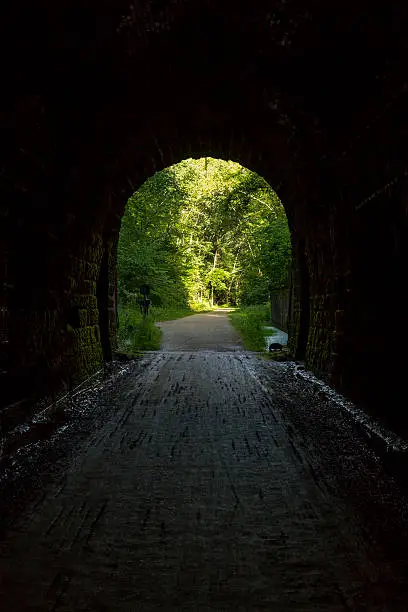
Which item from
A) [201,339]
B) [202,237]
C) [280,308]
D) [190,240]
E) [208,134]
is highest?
[202,237]

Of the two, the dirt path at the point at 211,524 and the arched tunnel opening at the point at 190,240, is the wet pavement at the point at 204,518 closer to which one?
the dirt path at the point at 211,524

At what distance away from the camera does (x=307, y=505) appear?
8.58 ft

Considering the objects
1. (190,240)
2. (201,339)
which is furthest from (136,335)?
(190,240)

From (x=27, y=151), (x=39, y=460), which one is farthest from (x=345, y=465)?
(x=27, y=151)

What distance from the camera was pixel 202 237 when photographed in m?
40.2

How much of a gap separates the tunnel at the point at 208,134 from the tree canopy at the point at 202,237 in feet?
25.2

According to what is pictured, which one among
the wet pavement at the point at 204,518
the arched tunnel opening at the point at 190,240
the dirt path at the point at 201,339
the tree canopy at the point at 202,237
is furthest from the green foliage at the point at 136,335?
the wet pavement at the point at 204,518

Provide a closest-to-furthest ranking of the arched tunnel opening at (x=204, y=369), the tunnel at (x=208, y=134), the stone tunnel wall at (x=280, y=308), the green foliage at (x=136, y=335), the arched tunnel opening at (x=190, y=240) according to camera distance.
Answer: the arched tunnel opening at (x=204, y=369), the tunnel at (x=208, y=134), the green foliage at (x=136, y=335), the arched tunnel opening at (x=190, y=240), the stone tunnel wall at (x=280, y=308)

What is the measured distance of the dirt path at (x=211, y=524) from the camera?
6.03 ft

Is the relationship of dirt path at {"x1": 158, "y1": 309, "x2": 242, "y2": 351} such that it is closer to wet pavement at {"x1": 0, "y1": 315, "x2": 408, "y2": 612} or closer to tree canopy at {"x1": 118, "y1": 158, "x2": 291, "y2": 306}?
tree canopy at {"x1": 118, "y1": 158, "x2": 291, "y2": 306}

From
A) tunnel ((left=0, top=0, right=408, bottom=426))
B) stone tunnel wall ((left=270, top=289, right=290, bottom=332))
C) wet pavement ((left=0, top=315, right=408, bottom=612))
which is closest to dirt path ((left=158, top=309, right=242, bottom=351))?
stone tunnel wall ((left=270, top=289, right=290, bottom=332))

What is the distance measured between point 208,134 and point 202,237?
33.1 meters

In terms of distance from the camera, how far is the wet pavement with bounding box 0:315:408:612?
1.85m

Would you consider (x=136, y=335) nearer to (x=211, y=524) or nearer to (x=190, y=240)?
(x=211, y=524)
